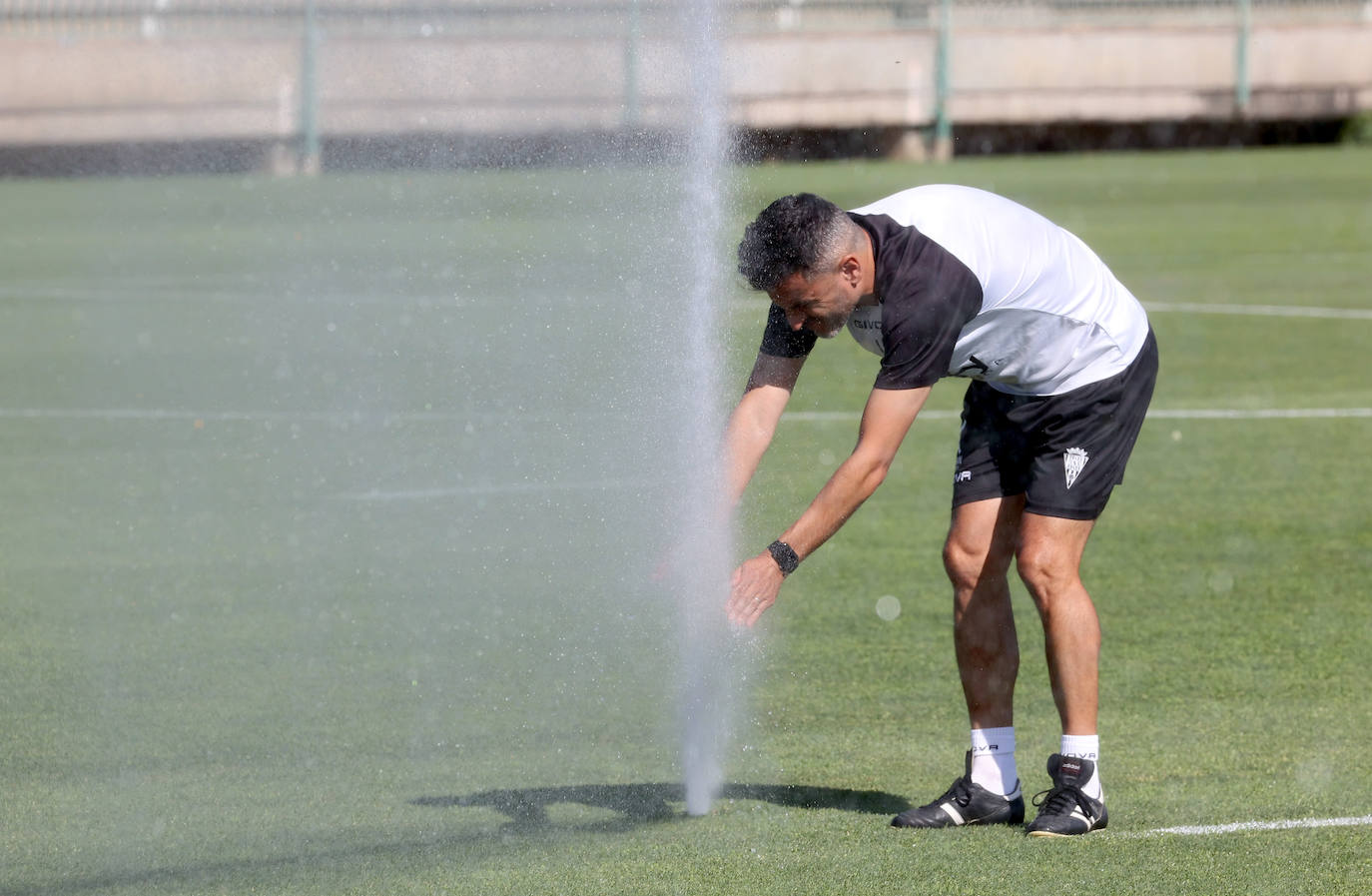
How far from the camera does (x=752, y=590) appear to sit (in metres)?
5.14

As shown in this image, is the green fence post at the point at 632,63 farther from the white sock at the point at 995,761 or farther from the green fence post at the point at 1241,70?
the white sock at the point at 995,761

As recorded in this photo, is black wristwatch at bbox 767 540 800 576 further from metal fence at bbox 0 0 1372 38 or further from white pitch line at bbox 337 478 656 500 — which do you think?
metal fence at bbox 0 0 1372 38

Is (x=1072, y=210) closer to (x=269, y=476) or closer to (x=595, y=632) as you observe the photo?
(x=269, y=476)

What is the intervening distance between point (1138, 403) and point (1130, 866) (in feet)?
4.24

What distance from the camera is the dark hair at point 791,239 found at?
5.19 meters

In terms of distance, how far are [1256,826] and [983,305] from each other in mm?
1552

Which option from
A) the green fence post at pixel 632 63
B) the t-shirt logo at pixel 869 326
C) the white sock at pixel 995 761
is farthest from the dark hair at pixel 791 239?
the green fence post at pixel 632 63

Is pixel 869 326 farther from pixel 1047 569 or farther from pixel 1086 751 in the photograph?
pixel 1086 751

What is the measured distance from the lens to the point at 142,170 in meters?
33.5

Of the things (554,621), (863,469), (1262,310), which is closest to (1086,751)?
(863,469)

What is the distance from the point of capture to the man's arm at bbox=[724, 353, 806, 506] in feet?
19.5

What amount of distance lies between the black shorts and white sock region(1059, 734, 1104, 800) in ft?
1.93

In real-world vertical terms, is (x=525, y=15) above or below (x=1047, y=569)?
above

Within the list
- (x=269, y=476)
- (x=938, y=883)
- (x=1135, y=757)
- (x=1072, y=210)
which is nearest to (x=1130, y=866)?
(x=938, y=883)
